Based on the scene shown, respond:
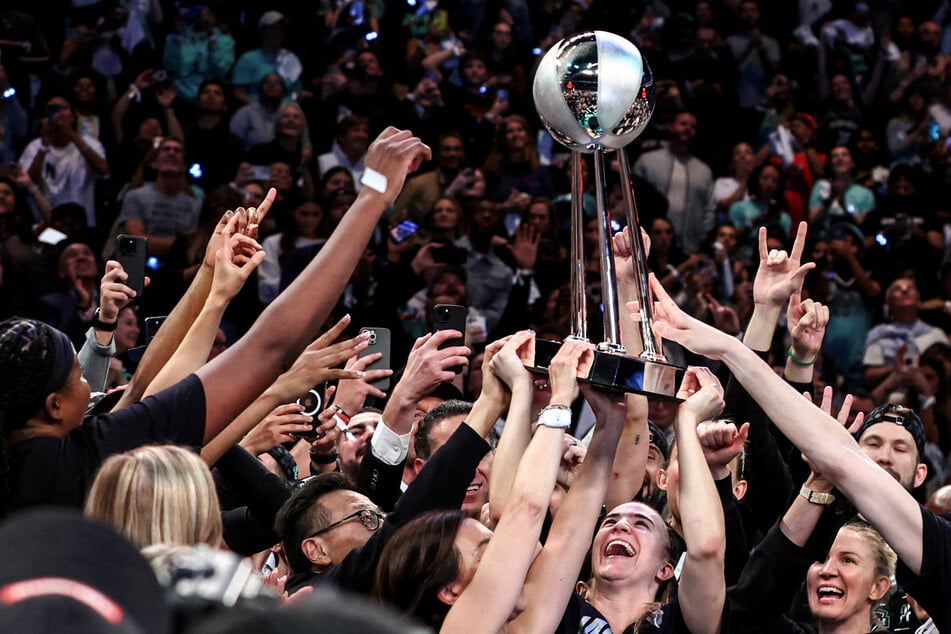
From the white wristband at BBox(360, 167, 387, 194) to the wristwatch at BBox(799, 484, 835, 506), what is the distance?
1.44 m

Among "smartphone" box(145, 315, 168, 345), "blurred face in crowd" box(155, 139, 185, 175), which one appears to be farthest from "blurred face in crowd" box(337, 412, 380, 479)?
"blurred face in crowd" box(155, 139, 185, 175)

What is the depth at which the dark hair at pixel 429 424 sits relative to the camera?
15.0 ft

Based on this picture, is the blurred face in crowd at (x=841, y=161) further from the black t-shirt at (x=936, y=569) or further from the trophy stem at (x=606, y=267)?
the black t-shirt at (x=936, y=569)

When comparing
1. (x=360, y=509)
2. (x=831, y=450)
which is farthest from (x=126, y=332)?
(x=831, y=450)

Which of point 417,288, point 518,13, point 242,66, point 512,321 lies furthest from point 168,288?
point 518,13

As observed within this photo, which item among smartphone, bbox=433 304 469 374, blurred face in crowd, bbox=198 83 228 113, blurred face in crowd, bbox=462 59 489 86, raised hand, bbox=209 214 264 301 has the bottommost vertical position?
blurred face in crowd, bbox=198 83 228 113

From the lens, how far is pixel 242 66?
34.1 ft

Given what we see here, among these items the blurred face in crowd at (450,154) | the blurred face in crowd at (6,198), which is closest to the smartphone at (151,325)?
the blurred face in crowd at (6,198)

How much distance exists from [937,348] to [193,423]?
7.16 meters

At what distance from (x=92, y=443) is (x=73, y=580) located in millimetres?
1526

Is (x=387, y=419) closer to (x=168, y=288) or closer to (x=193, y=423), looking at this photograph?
(x=193, y=423)

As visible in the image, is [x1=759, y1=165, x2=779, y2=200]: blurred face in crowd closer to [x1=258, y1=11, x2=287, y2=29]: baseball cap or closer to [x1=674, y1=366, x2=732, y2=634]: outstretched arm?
[x1=258, y1=11, x2=287, y2=29]: baseball cap

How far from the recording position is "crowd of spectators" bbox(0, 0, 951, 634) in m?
2.78

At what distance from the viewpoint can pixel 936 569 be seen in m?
3.11
